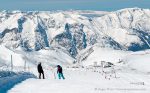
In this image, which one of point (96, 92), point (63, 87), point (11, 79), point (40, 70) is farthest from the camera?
point (40, 70)

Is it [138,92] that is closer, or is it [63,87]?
[138,92]

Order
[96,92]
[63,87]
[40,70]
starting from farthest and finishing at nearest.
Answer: [40,70] → [63,87] → [96,92]

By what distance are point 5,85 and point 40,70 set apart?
58.9ft

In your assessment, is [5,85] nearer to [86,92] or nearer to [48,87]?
[48,87]

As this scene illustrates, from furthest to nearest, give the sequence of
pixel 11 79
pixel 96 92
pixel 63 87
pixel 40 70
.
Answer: pixel 40 70
pixel 11 79
pixel 63 87
pixel 96 92

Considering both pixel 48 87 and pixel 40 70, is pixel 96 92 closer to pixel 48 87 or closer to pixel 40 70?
pixel 48 87

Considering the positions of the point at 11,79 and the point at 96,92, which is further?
the point at 11,79

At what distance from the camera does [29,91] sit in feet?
92.3

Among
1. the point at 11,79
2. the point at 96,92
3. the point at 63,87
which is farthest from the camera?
the point at 11,79

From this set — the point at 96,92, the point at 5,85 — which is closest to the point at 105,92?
the point at 96,92


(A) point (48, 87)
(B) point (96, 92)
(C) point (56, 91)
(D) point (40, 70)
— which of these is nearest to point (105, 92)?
(B) point (96, 92)

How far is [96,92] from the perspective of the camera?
26.6m

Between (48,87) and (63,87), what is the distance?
38.3 inches

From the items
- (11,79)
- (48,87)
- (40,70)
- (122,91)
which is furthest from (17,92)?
(40,70)
